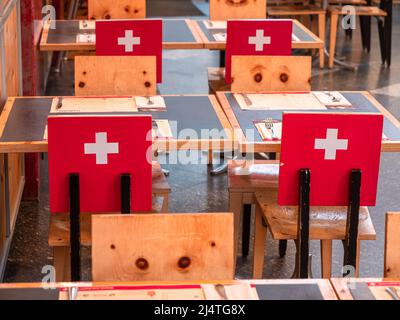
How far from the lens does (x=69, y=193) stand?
11.8 feet

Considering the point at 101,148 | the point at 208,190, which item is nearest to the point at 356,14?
the point at 208,190

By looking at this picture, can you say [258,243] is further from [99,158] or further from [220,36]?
[220,36]

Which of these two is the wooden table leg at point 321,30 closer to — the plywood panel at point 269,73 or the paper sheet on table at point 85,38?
the paper sheet on table at point 85,38

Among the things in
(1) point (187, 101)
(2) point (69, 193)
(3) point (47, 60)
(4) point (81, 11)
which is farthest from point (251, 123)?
(4) point (81, 11)

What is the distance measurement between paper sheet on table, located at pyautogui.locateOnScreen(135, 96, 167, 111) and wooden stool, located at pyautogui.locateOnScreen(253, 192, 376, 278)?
668 millimetres

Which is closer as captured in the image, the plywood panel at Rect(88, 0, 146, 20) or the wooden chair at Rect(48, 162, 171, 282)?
the wooden chair at Rect(48, 162, 171, 282)

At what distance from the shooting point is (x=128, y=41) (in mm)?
5465

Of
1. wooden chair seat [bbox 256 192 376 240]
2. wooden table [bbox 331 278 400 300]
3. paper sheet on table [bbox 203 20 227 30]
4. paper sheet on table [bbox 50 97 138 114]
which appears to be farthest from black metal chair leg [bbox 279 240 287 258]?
paper sheet on table [bbox 203 20 227 30]

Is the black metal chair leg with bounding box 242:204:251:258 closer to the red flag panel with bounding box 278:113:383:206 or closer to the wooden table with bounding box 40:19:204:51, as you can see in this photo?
the red flag panel with bounding box 278:113:383:206

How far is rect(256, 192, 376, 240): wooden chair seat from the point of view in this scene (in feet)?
12.6

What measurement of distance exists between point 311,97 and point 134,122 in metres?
1.34

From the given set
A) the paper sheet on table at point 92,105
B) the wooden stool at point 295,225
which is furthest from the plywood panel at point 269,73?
the wooden stool at point 295,225

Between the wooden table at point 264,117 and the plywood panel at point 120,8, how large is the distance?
6.92 ft
